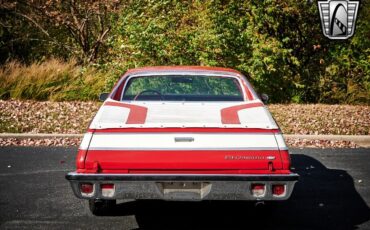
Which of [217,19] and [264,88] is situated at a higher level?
[217,19]

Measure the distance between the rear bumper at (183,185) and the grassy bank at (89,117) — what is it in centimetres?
677

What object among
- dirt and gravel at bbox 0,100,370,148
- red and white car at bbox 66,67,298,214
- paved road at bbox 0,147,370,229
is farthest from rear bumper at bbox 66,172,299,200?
dirt and gravel at bbox 0,100,370,148

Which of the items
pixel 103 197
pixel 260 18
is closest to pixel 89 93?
pixel 260 18

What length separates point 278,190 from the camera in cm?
420

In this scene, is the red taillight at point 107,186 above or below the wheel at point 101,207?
above

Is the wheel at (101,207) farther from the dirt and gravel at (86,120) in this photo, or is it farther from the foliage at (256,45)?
the foliage at (256,45)

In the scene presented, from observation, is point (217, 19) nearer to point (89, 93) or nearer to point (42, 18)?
point (89, 93)

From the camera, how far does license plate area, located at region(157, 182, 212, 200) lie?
4191mm

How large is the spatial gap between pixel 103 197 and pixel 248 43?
35.5 feet

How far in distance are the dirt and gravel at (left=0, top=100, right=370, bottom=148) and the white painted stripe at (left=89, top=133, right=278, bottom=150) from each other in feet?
19.5

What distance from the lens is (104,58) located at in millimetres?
18578

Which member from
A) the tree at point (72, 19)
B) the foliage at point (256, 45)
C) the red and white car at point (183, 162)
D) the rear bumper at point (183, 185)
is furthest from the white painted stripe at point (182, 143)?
the tree at point (72, 19)

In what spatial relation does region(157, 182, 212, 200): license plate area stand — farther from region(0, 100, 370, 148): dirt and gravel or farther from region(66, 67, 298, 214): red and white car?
region(0, 100, 370, 148): dirt and gravel

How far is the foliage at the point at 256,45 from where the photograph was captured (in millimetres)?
13961
